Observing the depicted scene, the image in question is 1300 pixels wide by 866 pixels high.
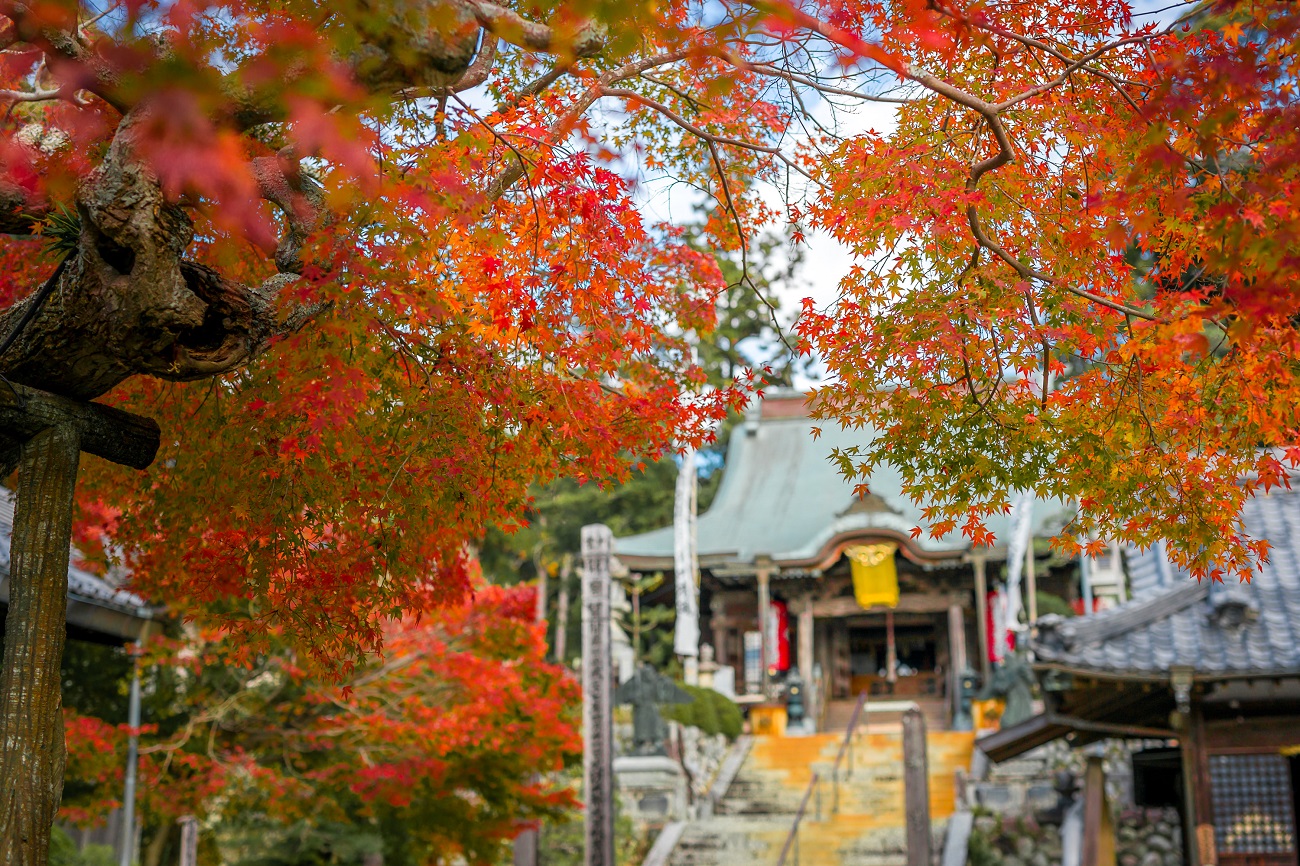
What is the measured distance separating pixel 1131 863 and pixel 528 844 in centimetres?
623

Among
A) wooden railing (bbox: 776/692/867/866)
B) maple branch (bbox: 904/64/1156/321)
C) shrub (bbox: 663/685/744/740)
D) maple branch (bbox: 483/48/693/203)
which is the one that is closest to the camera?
maple branch (bbox: 904/64/1156/321)

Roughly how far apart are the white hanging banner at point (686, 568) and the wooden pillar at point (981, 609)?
4.85 meters

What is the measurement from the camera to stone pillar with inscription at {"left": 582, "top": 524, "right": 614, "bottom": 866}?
11.3 m

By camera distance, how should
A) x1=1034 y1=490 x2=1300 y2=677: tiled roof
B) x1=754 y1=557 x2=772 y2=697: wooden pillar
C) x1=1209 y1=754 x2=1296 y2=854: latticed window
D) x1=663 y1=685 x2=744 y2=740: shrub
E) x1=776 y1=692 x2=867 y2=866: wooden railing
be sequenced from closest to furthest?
x1=1034 y1=490 x2=1300 y2=677: tiled roof → x1=1209 y1=754 x2=1296 y2=854: latticed window → x1=776 y1=692 x2=867 y2=866: wooden railing → x1=663 y1=685 x2=744 y2=740: shrub → x1=754 y1=557 x2=772 y2=697: wooden pillar

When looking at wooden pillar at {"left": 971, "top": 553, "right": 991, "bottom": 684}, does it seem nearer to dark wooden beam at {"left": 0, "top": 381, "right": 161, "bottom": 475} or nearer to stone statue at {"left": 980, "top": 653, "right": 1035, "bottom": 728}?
stone statue at {"left": 980, "top": 653, "right": 1035, "bottom": 728}

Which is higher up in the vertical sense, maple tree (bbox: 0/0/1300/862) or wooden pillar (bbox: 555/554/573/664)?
wooden pillar (bbox: 555/554/573/664)

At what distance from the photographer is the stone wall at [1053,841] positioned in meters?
13.1

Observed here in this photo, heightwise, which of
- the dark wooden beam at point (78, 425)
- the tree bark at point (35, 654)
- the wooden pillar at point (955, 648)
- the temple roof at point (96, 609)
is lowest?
the tree bark at point (35, 654)

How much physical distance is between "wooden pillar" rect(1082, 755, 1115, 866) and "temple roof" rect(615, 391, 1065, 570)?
8.19 meters

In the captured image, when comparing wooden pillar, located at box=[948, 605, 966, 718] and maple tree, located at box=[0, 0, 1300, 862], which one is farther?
wooden pillar, located at box=[948, 605, 966, 718]

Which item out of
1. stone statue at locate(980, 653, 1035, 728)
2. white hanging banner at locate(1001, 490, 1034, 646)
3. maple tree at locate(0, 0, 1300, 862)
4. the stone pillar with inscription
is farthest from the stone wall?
maple tree at locate(0, 0, 1300, 862)

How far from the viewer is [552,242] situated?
19.7ft

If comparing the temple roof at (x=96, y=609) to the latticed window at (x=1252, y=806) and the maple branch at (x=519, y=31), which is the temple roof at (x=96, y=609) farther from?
the latticed window at (x=1252, y=806)

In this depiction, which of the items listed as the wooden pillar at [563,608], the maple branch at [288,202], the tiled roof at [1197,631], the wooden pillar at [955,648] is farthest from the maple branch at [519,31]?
the wooden pillar at [563,608]
